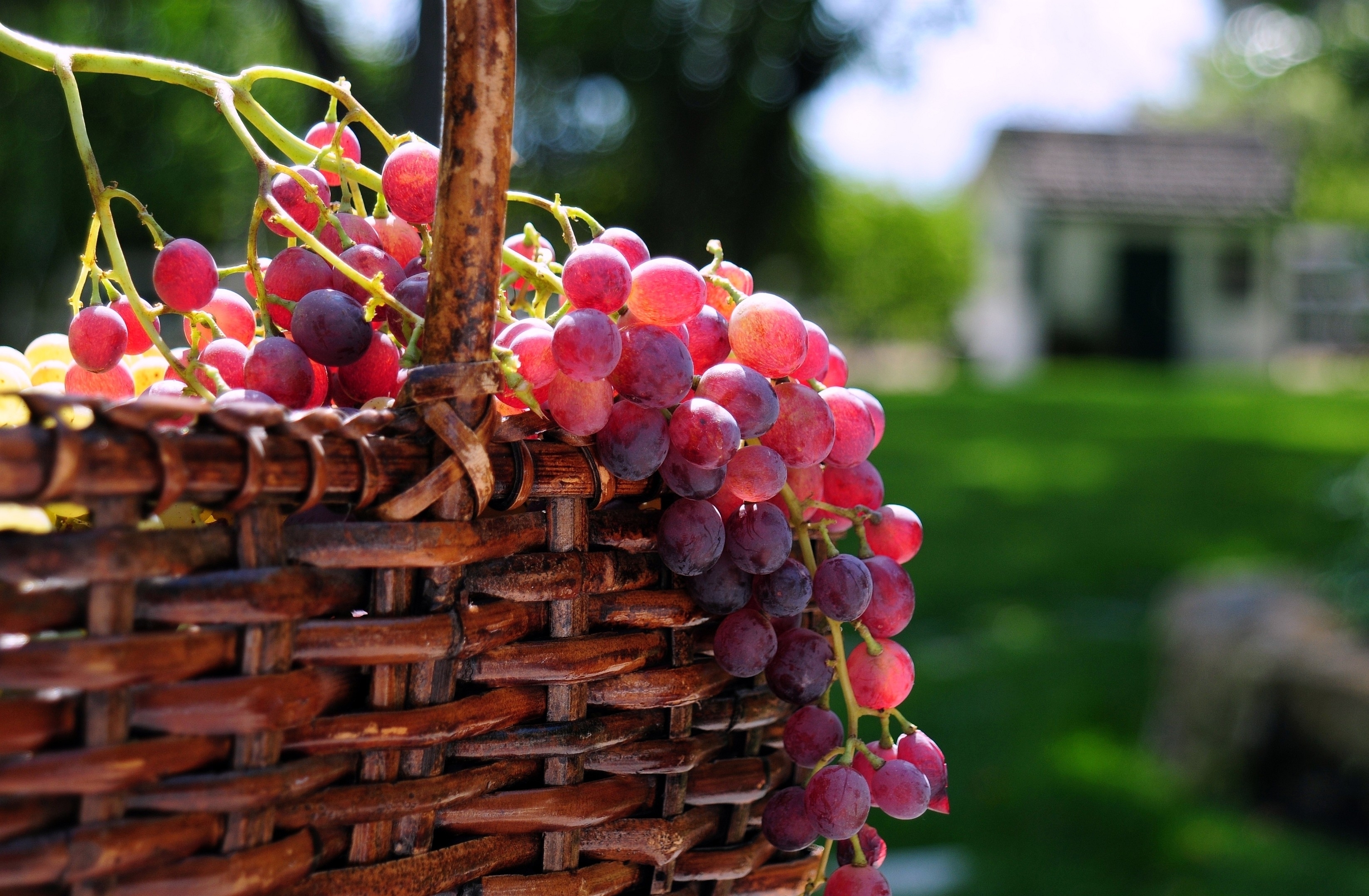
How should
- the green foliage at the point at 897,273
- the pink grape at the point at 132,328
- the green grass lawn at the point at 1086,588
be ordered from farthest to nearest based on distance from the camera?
the green foliage at the point at 897,273, the green grass lawn at the point at 1086,588, the pink grape at the point at 132,328

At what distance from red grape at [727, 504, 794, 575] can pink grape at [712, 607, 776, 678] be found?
0.02 meters

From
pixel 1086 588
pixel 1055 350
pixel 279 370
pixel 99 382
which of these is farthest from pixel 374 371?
pixel 1055 350

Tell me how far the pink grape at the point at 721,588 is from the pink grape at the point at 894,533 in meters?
0.10

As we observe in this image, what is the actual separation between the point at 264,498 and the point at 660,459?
0.17 metres

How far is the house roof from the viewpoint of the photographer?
1400 centimetres

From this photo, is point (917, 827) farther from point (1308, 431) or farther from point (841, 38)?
point (1308, 431)

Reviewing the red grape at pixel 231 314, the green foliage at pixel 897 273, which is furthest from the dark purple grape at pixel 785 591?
the green foliage at pixel 897 273

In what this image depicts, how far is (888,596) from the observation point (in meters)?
0.59

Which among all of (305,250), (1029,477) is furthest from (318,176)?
(1029,477)

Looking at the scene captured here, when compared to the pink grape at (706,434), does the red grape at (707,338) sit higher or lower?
higher

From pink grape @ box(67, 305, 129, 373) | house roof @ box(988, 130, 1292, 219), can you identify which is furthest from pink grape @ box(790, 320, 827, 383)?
house roof @ box(988, 130, 1292, 219)

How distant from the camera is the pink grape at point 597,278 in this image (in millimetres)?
503

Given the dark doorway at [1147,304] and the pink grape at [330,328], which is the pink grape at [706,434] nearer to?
the pink grape at [330,328]

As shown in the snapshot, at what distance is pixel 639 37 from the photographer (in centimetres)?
666
